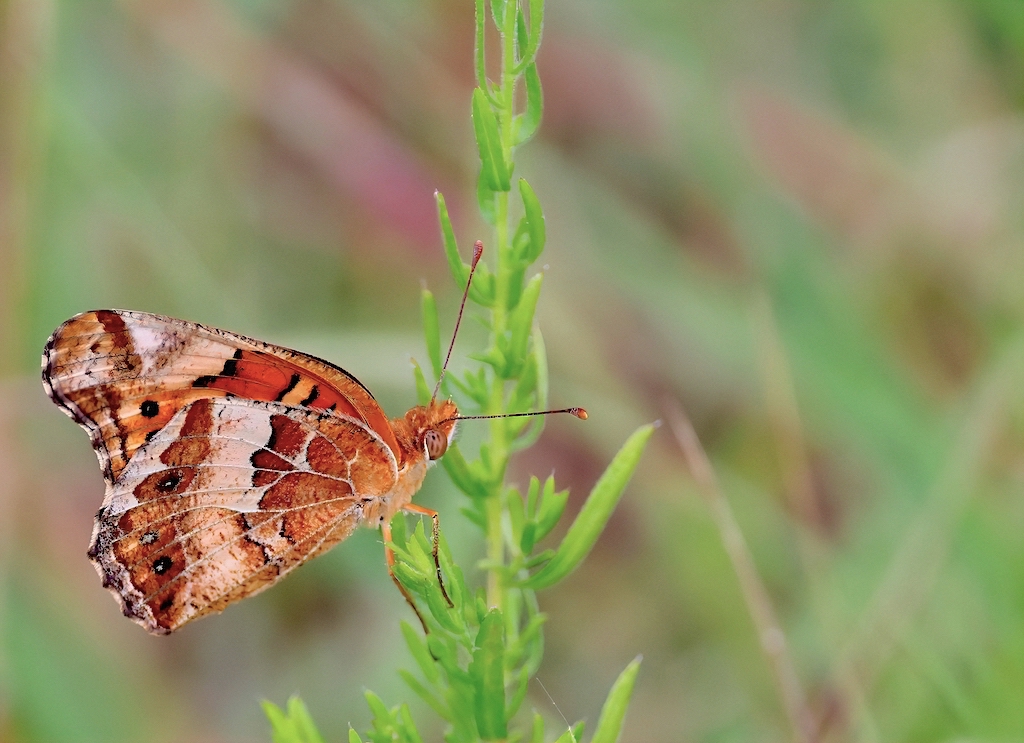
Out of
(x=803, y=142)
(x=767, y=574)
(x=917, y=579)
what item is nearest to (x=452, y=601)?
(x=917, y=579)

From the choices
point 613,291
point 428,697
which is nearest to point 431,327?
point 428,697

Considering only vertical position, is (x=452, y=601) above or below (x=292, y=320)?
below

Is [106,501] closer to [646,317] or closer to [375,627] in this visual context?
[375,627]

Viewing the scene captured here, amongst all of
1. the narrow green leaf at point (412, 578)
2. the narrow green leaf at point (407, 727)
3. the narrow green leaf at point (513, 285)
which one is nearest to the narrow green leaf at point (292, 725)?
the narrow green leaf at point (407, 727)

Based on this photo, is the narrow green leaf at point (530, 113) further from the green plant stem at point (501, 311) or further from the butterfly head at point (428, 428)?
the butterfly head at point (428, 428)

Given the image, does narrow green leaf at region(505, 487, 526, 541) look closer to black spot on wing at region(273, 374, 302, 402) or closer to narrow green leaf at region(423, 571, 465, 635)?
narrow green leaf at region(423, 571, 465, 635)

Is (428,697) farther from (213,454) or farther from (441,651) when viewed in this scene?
(213,454)
